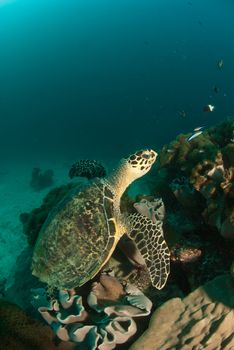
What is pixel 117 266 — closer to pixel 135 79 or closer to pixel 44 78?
pixel 135 79

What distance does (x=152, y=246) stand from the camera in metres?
4.13

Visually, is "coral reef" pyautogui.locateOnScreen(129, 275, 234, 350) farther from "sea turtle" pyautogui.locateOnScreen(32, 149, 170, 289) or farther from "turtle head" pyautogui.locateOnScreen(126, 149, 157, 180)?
"turtle head" pyautogui.locateOnScreen(126, 149, 157, 180)

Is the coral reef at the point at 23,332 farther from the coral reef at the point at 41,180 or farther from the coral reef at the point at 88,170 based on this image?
the coral reef at the point at 41,180

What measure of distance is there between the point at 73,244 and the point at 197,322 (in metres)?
1.66

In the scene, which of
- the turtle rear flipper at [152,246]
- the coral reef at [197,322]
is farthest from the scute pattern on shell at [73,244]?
the coral reef at [197,322]

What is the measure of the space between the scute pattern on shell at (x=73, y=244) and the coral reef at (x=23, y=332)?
51 centimetres

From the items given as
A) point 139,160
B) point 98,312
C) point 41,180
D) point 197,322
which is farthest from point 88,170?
point 41,180

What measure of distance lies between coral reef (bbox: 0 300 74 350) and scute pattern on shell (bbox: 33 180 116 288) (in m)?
0.51

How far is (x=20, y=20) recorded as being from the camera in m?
114

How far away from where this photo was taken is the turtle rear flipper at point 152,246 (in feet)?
13.0

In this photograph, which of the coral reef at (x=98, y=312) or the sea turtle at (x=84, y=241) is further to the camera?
the sea turtle at (x=84, y=241)

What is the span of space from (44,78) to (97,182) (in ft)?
263

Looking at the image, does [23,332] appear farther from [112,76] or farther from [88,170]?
[112,76]

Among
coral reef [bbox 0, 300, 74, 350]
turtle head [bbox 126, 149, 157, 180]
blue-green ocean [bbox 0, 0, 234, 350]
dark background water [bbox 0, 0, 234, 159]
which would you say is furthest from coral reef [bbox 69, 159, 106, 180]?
dark background water [bbox 0, 0, 234, 159]
